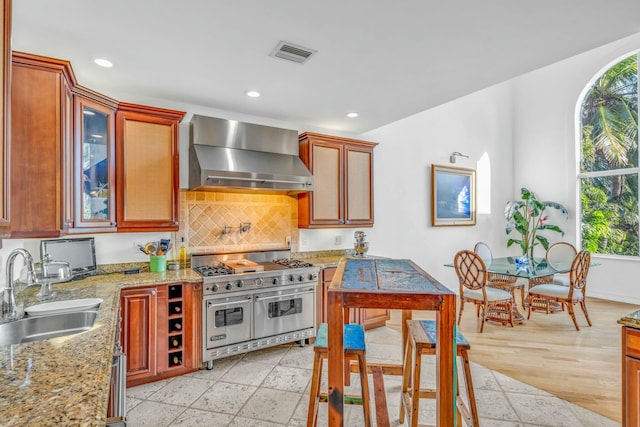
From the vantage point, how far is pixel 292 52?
90.8 inches

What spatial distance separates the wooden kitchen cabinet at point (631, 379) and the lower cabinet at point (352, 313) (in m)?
1.97

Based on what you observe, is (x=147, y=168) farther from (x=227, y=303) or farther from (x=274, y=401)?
(x=274, y=401)

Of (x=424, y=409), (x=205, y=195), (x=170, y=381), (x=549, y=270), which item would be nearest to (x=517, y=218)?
(x=549, y=270)

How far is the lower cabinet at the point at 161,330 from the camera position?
263 centimetres

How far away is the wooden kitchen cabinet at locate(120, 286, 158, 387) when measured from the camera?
103 inches

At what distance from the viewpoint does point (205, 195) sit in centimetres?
344

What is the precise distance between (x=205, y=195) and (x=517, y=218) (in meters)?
5.25

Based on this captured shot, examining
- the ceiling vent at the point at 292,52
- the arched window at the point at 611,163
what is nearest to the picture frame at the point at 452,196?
the arched window at the point at 611,163

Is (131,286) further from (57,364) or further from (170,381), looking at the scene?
(57,364)

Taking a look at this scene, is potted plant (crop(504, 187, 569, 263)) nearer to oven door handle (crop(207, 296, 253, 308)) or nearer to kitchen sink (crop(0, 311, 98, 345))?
oven door handle (crop(207, 296, 253, 308))

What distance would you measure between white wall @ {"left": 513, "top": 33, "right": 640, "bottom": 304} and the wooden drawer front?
15.8 feet

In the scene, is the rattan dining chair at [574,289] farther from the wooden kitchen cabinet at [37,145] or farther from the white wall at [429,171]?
the wooden kitchen cabinet at [37,145]

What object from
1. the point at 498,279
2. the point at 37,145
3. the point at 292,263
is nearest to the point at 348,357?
the point at 292,263

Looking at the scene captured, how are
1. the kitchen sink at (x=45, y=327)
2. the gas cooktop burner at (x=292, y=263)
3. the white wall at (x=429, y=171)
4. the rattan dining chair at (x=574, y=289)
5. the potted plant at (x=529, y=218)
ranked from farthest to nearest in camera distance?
the potted plant at (x=529, y=218) < the white wall at (x=429, y=171) < the rattan dining chair at (x=574, y=289) < the gas cooktop burner at (x=292, y=263) < the kitchen sink at (x=45, y=327)
